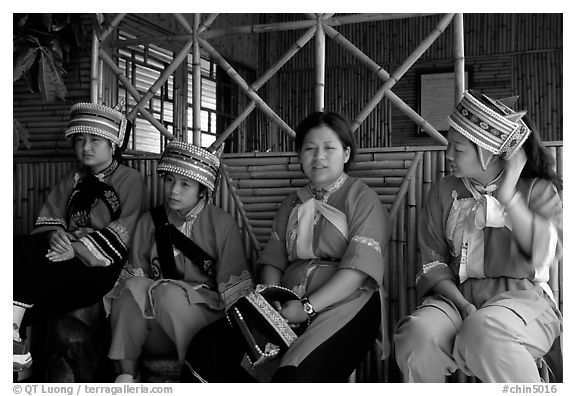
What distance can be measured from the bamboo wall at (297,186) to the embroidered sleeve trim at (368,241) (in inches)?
13.3

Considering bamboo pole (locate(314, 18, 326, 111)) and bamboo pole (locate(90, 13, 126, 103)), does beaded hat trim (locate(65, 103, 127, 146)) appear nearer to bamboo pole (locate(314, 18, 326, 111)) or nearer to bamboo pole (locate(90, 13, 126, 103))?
bamboo pole (locate(90, 13, 126, 103))

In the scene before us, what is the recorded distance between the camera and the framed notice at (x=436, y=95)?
23.3 feet

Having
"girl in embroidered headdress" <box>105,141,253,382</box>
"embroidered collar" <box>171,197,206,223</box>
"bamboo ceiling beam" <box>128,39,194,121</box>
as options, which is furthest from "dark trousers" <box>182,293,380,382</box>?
"bamboo ceiling beam" <box>128,39,194,121</box>

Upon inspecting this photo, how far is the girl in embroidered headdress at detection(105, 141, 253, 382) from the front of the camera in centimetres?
242

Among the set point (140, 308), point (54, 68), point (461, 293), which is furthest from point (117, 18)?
point (461, 293)

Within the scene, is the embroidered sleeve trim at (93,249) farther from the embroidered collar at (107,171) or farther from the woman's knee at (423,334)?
the woman's knee at (423,334)

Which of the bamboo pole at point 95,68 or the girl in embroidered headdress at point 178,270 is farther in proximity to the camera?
the bamboo pole at point 95,68

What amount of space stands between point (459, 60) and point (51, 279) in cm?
190

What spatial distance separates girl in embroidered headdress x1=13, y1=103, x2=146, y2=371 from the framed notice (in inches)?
192

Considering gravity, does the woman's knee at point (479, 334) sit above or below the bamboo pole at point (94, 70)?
below

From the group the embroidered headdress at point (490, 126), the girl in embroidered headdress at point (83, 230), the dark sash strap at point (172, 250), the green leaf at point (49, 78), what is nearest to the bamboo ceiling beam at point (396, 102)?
the embroidered headdress at point (490, 126)

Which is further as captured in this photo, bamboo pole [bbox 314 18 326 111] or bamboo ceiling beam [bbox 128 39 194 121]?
bamboo ceiling beam [bbox 128 39 194 121]
